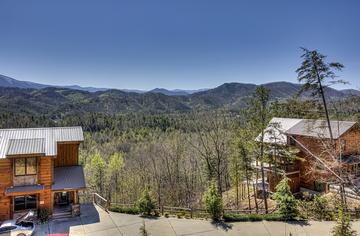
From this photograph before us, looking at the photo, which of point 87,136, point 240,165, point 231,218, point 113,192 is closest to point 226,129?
point 240,165

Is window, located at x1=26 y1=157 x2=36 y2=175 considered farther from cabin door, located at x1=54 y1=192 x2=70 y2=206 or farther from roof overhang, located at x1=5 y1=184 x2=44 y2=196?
cabin door, located at x1=54 y1=192 x2=70 y2=206

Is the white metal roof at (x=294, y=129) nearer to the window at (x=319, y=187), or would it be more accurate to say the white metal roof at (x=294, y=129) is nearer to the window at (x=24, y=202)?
the window at (x=319, y=187)

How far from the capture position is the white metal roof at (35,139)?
57.5 ft

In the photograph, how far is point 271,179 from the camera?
2748 cm

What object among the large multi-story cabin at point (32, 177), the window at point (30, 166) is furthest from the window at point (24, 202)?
the window at point (30, 166)

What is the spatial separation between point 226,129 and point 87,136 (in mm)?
51929

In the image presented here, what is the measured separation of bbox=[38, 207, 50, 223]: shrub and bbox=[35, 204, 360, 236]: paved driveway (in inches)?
18.3

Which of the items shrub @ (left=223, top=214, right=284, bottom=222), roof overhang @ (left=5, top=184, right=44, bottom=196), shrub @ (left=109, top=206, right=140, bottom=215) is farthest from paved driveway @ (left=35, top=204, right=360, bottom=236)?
roof overhang @ (left=5, top=184, right=44, bottom=196)

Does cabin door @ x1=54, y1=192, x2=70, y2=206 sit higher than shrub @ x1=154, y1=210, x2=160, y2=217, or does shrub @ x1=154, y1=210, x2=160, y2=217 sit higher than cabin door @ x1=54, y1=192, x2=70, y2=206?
cabin door @ x1=54, y1=192, x2=70, y2=206

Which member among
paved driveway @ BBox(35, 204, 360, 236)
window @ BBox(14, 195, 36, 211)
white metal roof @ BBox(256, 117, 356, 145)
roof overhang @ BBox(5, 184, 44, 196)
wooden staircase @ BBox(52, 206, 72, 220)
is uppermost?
white metal roof @ BBox(256, 117, 356, 145)

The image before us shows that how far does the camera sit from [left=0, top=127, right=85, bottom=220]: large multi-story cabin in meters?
17.4

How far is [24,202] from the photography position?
1803cm

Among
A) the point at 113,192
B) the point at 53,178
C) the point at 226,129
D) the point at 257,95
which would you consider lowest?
the point at 113,192

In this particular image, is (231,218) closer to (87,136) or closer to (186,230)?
(186,230)
